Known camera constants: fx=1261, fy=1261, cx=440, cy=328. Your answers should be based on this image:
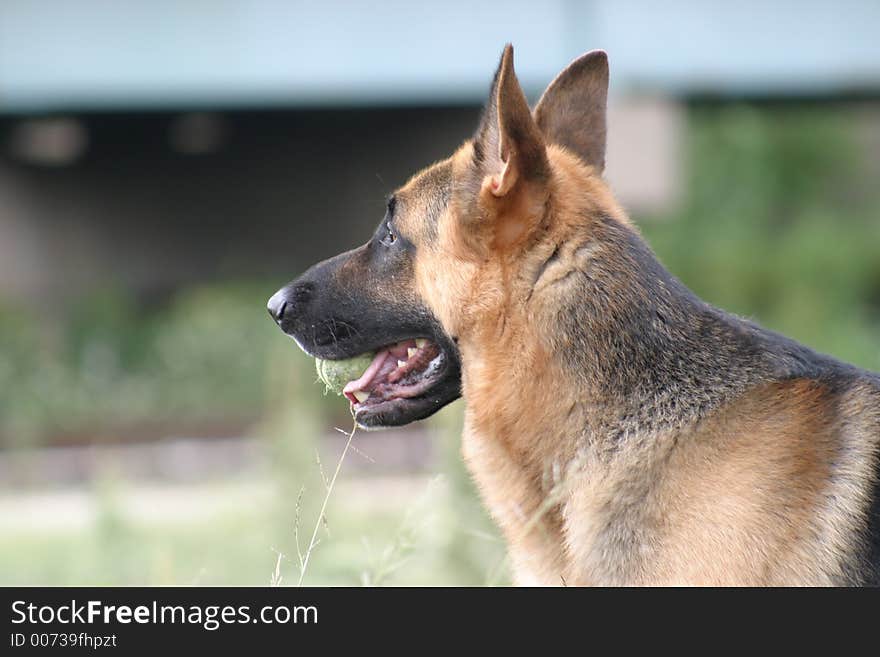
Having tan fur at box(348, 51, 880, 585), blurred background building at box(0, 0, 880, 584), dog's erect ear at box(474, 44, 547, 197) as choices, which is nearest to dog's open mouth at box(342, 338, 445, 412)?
tan fur at box(348, 51, 880, 585)

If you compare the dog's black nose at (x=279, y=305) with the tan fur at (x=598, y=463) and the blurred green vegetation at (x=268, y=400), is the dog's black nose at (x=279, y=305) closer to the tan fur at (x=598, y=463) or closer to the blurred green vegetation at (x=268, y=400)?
the tan fur at (x=598, y=463)

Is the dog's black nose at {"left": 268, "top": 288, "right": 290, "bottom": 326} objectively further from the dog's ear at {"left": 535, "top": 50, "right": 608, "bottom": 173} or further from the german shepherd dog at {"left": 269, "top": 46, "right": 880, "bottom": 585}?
the dog's ear at {"left": 535, "top": 50, "right": 608, "bottom": 173}

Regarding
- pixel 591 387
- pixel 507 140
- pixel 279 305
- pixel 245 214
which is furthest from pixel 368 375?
pixel 245 214

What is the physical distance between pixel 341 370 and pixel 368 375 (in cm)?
13

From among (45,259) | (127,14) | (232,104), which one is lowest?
(45,259)

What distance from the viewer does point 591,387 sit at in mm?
3404

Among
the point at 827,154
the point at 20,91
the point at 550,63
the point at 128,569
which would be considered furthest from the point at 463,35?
the point at 827,154

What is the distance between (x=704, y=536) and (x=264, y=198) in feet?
43.6

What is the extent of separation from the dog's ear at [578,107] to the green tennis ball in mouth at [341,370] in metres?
0.95

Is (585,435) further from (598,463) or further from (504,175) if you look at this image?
(504,175)

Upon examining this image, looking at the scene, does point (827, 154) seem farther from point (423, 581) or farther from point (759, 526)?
point (759, 526)

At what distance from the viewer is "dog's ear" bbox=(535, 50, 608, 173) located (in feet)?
13.6

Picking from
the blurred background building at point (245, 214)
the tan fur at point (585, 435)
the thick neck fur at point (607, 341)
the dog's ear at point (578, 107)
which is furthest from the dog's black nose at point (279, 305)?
the blurred background building at point (245, 214)

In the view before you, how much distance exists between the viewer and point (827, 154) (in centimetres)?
2634
